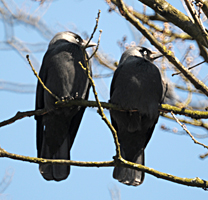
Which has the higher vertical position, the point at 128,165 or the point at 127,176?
the point at 128,165

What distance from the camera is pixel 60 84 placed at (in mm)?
4801

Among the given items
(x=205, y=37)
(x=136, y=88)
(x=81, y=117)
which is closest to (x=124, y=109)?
(x=136, y=88)

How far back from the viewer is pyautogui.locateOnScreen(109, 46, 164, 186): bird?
15.3 feet

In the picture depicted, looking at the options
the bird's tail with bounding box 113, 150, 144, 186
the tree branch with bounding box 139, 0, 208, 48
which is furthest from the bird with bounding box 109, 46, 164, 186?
the tree branch with bounding box 139, 0, 208, 48

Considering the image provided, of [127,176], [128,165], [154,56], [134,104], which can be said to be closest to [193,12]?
[128,165]

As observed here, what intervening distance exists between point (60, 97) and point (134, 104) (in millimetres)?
1030

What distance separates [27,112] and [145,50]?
2315 mm

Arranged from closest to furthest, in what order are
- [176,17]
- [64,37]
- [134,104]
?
[176,17], [134,104], [64,37]

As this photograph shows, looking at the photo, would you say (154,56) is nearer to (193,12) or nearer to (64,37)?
(64,37)

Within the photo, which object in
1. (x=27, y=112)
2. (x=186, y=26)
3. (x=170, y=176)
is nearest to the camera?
(x=170, y=176)

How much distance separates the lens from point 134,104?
15.2ft

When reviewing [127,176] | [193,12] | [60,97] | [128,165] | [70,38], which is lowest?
[127,176]

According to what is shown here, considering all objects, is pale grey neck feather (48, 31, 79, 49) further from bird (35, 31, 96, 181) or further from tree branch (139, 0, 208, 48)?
tree branch (139, 0, 208, 48)

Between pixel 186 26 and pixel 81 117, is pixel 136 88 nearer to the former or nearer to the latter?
pixel 81 117
